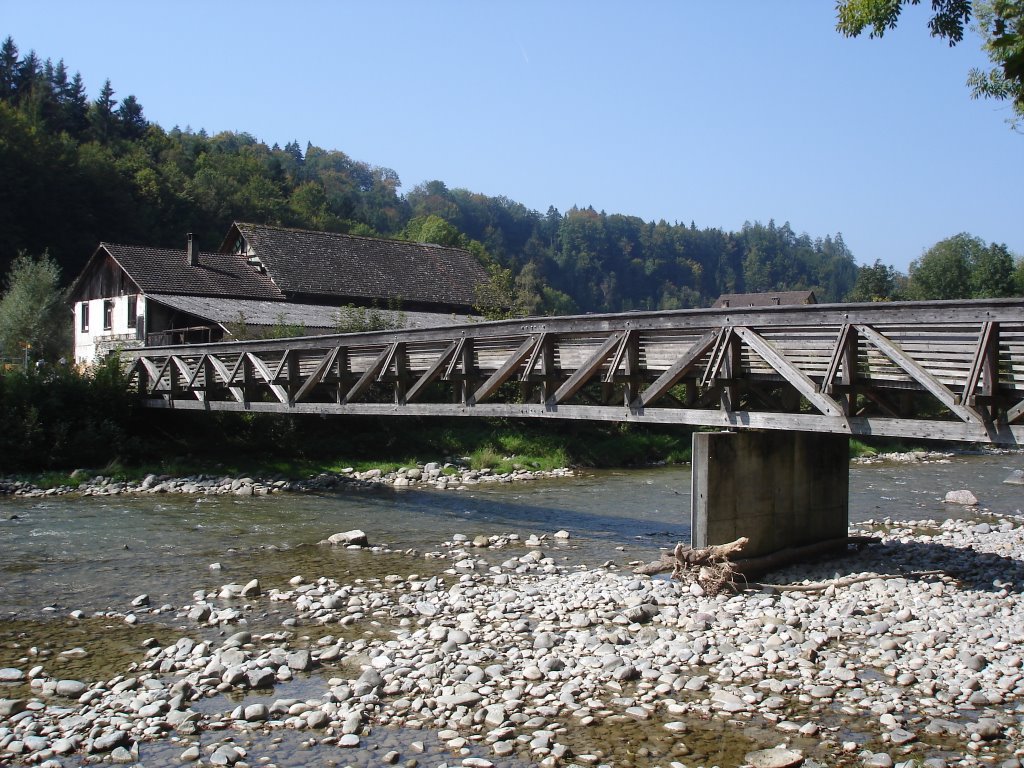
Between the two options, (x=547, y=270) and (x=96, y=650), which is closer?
(x=96, y=650)

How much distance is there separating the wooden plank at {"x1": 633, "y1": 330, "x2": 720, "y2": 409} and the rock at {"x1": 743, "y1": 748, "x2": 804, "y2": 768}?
599cm

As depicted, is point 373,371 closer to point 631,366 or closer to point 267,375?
point 267,375

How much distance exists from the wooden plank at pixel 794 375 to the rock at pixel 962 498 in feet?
36.9

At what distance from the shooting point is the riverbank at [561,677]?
22.3ft

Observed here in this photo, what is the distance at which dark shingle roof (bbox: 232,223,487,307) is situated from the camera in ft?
142

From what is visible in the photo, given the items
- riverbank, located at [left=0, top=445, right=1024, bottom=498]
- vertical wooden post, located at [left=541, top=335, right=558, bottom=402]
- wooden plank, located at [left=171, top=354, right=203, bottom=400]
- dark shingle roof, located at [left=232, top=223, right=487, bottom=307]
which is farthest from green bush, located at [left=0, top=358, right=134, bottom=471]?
dark shingle roof, located at [left=232, top=223, right=487, bottom=307]

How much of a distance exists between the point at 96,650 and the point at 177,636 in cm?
81

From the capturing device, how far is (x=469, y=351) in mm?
15664

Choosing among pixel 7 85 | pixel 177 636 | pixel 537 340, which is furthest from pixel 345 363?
pixel 7 85

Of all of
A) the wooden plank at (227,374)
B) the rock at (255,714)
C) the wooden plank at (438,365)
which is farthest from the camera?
the wooden plank at (227,374)

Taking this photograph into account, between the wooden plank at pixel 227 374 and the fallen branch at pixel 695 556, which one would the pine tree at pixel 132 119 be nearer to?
the wooden plank at pixel 227 374

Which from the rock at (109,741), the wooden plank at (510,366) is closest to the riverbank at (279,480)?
the wooden plank at (510,366)

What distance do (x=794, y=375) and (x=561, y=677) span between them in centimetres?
457

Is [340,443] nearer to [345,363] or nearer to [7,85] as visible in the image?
[345,363]
